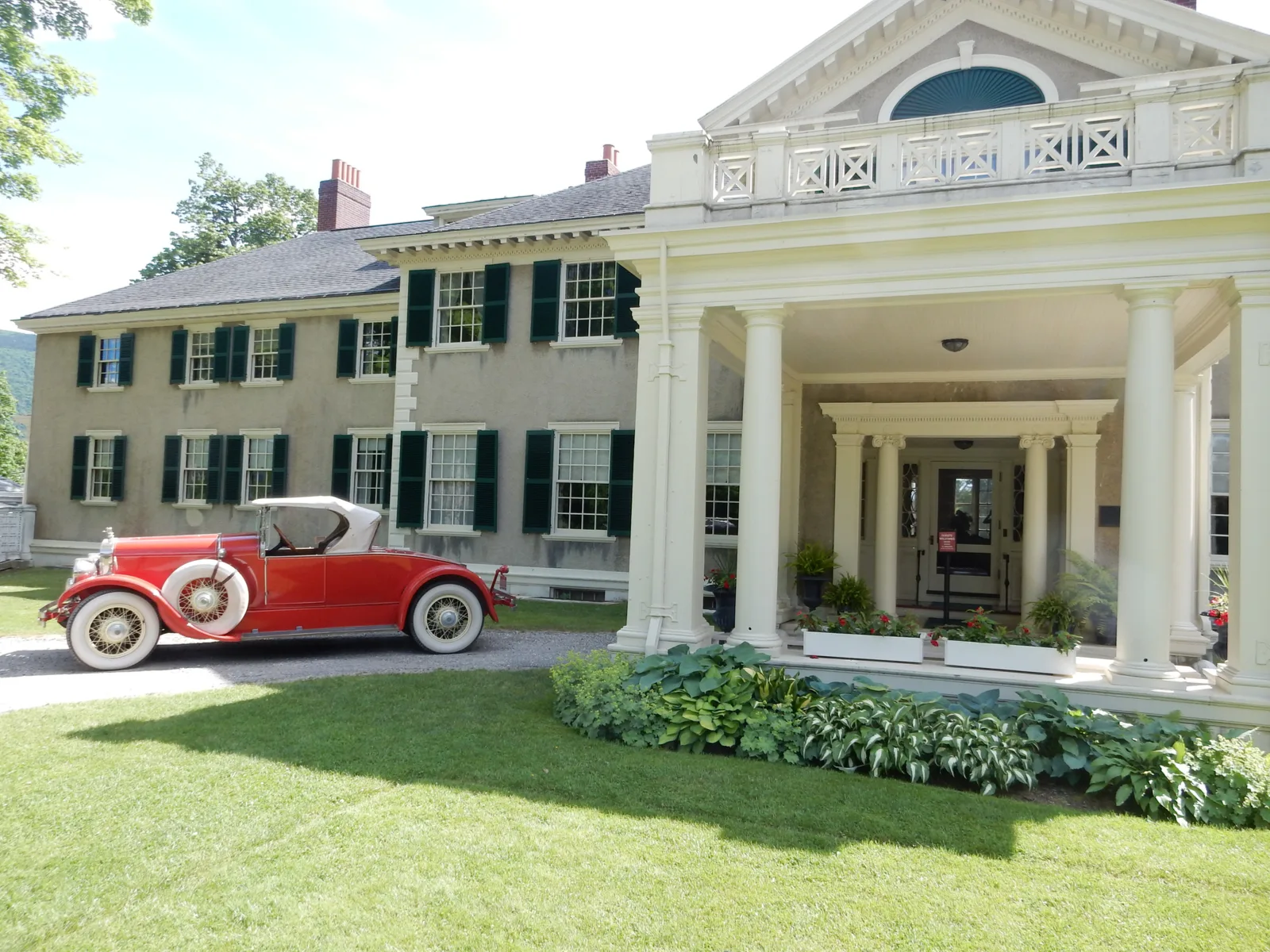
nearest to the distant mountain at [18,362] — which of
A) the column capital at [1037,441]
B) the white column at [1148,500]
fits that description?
the column capital at [1037,441]

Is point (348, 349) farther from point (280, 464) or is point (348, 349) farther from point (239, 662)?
point (239, 662)

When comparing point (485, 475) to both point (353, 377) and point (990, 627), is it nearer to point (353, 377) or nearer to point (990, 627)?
point (353, 377)

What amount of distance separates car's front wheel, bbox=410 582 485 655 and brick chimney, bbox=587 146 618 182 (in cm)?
1312

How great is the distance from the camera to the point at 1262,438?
6266mm

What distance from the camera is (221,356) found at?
19.1 metres

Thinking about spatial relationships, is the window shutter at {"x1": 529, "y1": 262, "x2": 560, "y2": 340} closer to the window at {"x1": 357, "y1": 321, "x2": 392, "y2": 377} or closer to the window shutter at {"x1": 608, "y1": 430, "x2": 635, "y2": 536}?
the window shutter at {"x1": 608, "y1": 430, "x2": 635, "y2": 536}

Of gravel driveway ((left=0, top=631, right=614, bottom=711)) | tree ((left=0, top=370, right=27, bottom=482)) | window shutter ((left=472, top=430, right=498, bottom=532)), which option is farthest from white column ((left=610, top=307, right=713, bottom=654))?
tree ((left=0, top=370, right=27, bottom=482))

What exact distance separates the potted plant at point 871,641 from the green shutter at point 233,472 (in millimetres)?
14871

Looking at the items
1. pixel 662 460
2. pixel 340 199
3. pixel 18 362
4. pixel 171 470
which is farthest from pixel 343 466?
pixel 18 362

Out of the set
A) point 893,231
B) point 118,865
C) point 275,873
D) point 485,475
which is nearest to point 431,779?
point 275,873

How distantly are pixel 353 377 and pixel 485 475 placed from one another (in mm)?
4192

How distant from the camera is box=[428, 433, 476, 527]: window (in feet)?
53.3

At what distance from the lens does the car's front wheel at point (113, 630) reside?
8602 millimetres

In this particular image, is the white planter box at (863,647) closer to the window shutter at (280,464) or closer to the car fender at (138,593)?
the car fender at (138,593)
